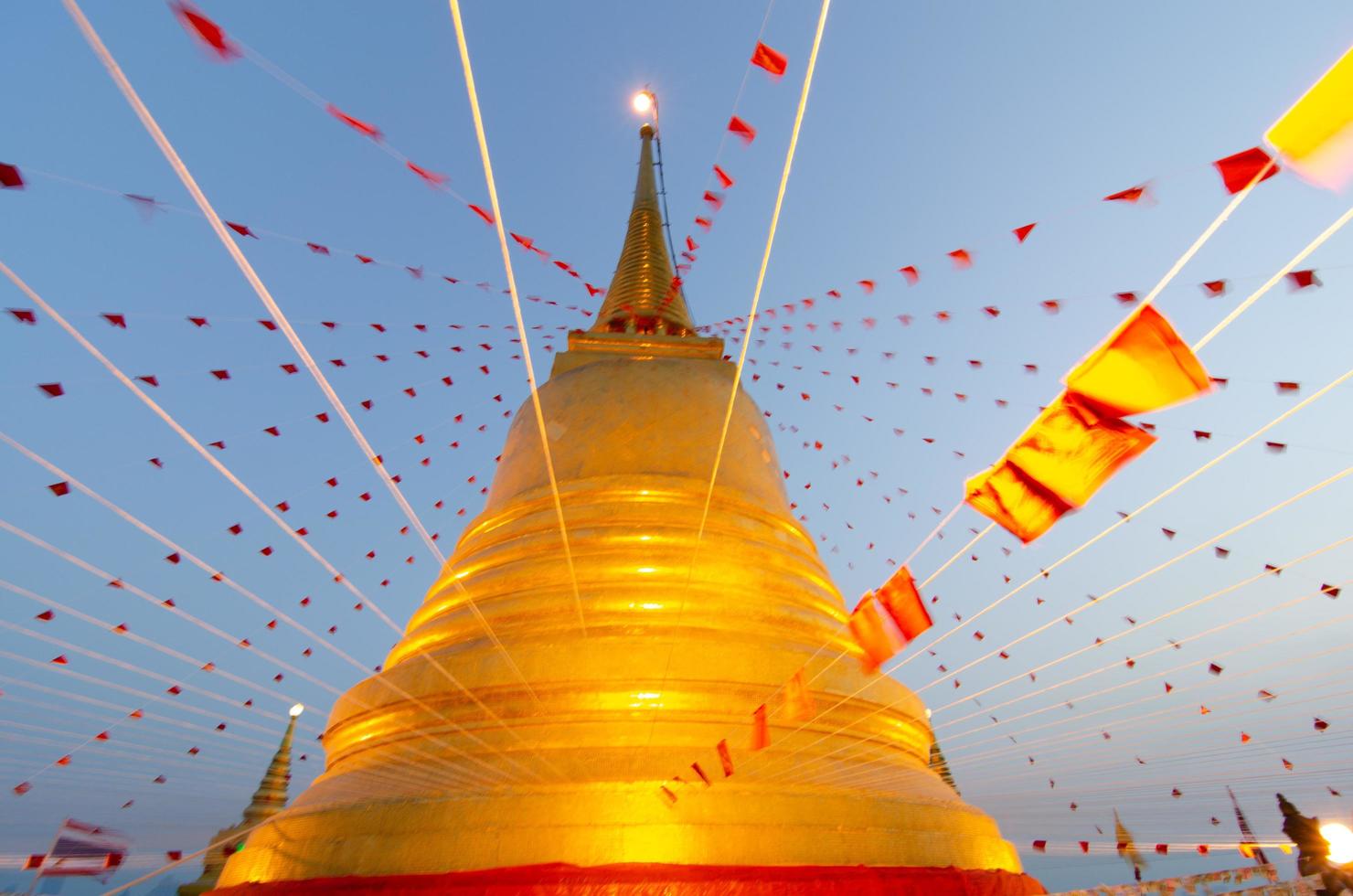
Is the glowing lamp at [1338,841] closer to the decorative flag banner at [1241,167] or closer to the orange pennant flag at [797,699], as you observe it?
the orange pennant flag at [797,699]

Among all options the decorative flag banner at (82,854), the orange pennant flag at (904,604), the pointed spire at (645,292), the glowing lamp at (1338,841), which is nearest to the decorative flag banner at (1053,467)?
the orange pennant flag at (904,604)

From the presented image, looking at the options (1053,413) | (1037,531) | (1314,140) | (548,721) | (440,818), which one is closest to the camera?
(1314,140)

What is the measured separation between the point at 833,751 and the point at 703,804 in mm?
1378

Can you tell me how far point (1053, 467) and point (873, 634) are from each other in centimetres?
163

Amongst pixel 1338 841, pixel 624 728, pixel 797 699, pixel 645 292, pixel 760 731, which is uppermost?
pixel 645 292

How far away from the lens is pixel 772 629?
18.4 ft

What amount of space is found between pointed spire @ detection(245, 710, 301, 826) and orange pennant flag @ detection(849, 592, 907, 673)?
14.7 m

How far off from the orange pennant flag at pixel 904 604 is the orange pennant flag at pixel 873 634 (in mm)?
61

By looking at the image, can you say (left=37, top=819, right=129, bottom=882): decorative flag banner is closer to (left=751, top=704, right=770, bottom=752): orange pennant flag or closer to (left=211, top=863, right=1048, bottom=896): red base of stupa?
(left=211, top=863, right=1048, bottom=896): red base of stupa

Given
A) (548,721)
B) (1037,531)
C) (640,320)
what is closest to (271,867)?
(548,721)

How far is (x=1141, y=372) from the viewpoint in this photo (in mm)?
2531

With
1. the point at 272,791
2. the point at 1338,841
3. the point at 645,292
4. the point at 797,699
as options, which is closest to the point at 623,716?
the point at 797,699

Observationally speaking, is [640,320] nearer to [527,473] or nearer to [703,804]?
[527,473]

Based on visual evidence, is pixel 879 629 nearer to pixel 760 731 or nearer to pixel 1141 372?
pixel 760 731
